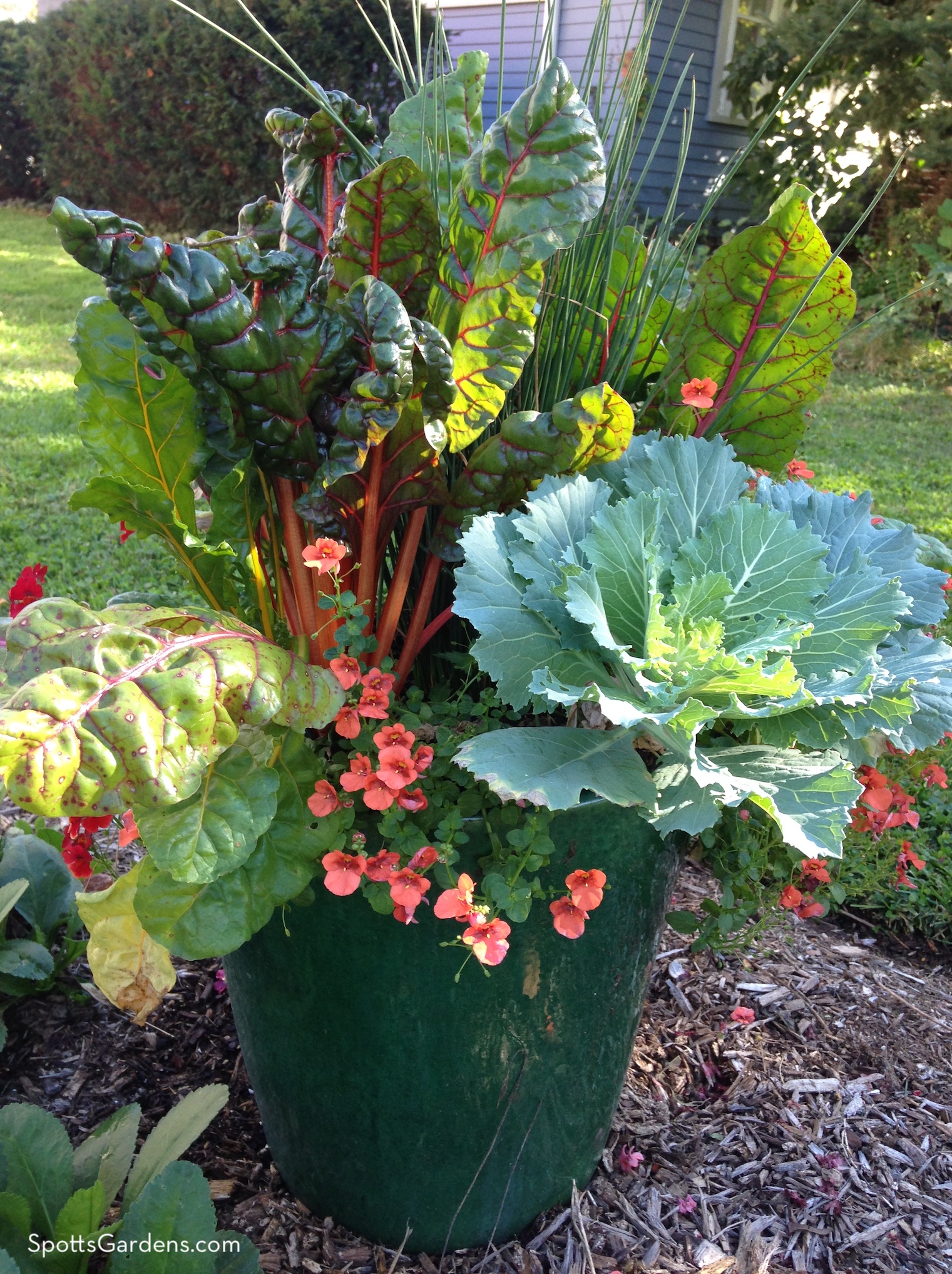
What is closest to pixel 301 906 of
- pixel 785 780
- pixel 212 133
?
pixel 785 780

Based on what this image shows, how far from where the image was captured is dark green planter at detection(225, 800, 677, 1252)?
126 cm

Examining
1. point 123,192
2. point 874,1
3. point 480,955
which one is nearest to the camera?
point 480,955

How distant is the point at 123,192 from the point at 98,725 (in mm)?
10519

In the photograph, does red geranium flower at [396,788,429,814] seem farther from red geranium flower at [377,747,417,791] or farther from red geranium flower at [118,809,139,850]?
red geranium flower at [118,809,139,850]

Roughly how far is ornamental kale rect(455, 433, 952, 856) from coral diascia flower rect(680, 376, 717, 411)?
0.19 feet

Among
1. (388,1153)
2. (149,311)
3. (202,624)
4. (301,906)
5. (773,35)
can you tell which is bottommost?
(388,1153)

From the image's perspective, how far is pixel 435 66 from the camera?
1.36m

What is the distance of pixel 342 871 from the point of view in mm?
1135

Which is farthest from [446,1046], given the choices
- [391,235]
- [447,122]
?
[447,122]

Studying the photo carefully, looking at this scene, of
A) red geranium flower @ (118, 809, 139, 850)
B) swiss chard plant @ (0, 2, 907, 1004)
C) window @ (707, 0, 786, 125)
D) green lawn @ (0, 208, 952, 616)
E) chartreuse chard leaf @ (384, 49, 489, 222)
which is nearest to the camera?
swiss chard plant @ (0, 2, 907, 1004)

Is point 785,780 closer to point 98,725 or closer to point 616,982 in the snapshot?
point 616,982

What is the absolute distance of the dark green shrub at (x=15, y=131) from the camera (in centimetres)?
1172

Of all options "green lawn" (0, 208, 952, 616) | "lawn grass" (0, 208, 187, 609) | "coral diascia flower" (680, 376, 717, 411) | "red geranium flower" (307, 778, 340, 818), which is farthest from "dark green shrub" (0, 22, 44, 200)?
A: "red geranium flower" (307, 778, 340, 818)

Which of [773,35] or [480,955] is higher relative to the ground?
[773,35]
